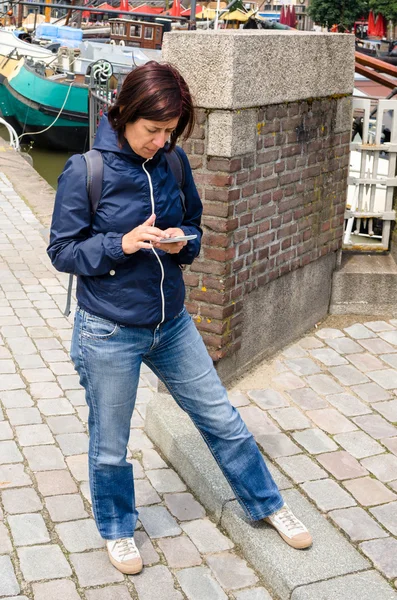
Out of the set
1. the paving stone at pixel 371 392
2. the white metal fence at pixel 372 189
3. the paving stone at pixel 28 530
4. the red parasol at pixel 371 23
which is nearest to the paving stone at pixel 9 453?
the paving stone at pixel 28 530

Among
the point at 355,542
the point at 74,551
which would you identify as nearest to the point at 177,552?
the point at 74,551

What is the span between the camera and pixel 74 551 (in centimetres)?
367

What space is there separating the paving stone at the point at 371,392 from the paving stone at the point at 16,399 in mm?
1814

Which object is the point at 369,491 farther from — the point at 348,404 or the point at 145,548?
the point at 145,548

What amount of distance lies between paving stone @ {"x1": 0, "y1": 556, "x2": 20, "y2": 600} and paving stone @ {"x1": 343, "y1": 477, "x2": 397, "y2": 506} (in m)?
1.50

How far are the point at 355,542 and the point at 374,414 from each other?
1.24 m

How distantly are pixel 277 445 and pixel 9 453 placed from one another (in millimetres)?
1304

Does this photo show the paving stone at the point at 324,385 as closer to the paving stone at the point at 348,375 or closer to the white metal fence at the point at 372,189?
the paving stone at the point at 348,375

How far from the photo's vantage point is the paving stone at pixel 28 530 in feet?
12.3

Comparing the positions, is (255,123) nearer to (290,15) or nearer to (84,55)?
(84,55)

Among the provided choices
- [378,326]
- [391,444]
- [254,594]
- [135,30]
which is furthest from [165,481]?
[135,30]

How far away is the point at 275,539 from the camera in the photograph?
3621mm

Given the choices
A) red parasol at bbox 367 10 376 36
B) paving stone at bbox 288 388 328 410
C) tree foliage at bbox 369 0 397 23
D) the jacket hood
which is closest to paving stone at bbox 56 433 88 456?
paving stone at bbox 288 388 328 410

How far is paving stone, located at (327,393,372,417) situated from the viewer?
191 inches
